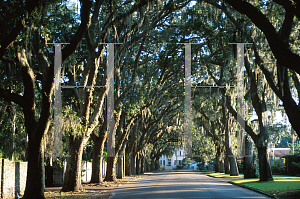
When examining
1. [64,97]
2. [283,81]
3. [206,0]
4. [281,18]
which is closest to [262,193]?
[283,81]

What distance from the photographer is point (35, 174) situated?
11398 millimetres

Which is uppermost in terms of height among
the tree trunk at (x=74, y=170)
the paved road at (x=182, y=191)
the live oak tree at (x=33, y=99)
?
Result: the live oak tree at (x=33, y=99)

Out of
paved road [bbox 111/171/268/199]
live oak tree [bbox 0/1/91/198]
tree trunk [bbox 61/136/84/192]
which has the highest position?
live oak tree [bbox 0/1/91/198]

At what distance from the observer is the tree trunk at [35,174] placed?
11250 millimetres

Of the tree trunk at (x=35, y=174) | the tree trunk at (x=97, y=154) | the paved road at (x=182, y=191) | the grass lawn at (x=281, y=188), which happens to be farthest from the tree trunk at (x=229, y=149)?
the tree trunk at (x=35, y=174)

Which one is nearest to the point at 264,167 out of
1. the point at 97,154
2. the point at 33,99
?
the point at 97,154

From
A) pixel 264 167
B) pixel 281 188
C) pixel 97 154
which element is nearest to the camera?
pixel 281 188

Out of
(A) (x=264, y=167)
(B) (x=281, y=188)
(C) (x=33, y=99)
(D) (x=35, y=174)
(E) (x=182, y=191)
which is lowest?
(E) (x=182, y=191)

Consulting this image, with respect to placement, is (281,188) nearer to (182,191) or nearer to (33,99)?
(182,191)

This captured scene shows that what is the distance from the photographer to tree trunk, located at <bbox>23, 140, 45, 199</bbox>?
36.9 feet

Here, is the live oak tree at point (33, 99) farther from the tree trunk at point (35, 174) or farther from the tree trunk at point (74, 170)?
the tree trunk at point (74, 170)

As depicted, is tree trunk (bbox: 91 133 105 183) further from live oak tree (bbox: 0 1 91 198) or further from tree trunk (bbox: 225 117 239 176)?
tree trunk (bbox: 225 117 239 176)

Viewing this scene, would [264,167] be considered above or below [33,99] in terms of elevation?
below

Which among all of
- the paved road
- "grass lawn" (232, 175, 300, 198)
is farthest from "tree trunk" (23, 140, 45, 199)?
"grass lawn" (232, 175, 300, 198)
